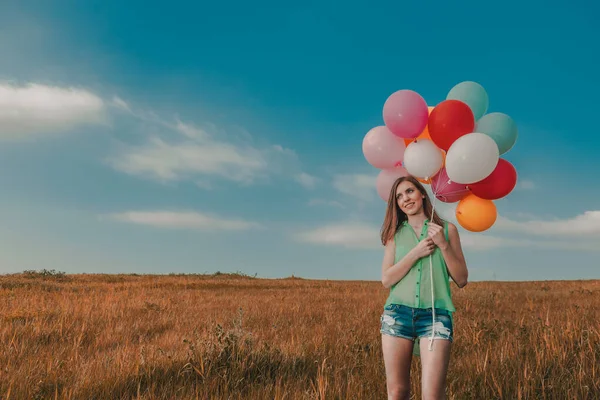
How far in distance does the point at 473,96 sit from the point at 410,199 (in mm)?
2521

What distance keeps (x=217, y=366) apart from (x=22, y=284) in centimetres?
1631

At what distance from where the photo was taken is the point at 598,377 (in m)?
5.27

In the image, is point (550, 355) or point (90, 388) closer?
point (90, 388)

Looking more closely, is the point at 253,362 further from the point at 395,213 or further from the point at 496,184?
the point at 496,184

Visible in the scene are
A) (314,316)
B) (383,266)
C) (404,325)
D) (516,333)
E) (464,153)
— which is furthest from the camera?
(314,316)

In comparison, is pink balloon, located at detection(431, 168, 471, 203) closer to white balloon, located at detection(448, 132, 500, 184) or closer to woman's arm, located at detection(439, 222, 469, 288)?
white balloon, located at detection(448, 132, 500, 184)

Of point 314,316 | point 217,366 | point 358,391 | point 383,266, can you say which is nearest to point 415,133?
point 383,266

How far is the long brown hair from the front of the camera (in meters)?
3.88

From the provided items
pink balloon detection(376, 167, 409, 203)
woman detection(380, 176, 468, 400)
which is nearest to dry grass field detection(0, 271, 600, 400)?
woman detection(380, 176, 468, 400)

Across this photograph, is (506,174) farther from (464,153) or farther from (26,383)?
(26,383)

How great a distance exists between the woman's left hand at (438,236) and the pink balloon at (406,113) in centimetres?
180

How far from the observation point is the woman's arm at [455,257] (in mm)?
3539

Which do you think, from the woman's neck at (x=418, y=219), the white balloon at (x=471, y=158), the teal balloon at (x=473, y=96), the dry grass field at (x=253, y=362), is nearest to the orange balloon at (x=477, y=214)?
the white balloon at (x=471, y=158)

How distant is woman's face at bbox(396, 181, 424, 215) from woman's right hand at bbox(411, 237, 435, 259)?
0.37 metres
